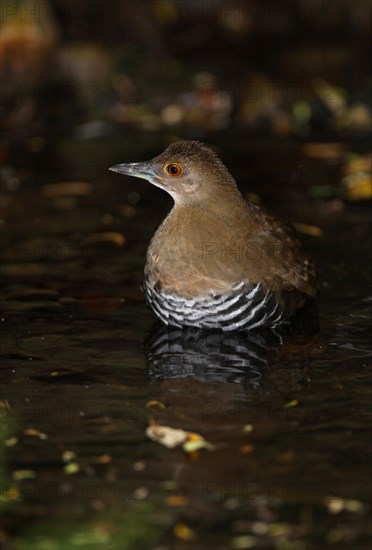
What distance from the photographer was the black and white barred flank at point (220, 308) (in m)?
7.01

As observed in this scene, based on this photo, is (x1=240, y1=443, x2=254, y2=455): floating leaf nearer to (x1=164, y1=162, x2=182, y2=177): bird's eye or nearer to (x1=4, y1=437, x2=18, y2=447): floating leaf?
(x1=4, y1=437, x2=18, y2=447): floating leaf

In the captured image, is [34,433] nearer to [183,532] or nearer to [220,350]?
[183,532]

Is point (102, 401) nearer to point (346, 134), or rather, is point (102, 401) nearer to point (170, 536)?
point (170, 536)

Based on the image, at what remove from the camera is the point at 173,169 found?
23.6ft

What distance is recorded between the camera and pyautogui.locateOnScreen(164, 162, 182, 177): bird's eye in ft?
23.5

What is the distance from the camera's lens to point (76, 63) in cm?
1306

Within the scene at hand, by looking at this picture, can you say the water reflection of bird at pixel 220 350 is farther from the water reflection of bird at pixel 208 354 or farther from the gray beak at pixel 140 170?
the gray beak at pixel 140 170

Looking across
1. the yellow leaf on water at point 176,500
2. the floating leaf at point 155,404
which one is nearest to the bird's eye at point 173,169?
the floating leaf at point 155,404

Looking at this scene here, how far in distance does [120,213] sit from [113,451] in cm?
396

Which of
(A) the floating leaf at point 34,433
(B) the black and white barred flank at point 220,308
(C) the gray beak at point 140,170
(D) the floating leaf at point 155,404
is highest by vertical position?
(C) the gray beak at point 140,170

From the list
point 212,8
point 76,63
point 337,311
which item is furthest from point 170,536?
point 212,8

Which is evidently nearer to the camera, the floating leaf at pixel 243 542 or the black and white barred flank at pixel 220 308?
the floating leaf at pixel 243 542

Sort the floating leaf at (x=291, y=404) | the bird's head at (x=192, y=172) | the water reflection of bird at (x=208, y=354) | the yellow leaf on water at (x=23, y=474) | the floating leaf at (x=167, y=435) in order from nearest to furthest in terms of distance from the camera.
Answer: the yellow leaf on water at (x=23, y=474), the floating leaf at (x=167, y=435), the floating leaf at (x=291, y=404), the water reflection of bird at (x=208, y=354), the bird's head at (x=192, y=172)

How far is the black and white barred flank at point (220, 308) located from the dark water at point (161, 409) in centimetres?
16
